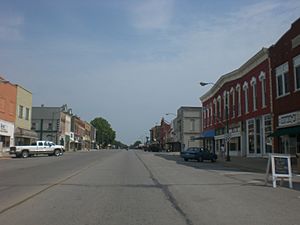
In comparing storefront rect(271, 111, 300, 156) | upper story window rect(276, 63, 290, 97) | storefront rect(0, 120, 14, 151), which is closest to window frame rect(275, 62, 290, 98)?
upper story window rect(276, 63, 290, 97)

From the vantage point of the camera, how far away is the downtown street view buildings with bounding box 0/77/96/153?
57897 mm

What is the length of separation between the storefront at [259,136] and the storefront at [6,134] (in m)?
30.5

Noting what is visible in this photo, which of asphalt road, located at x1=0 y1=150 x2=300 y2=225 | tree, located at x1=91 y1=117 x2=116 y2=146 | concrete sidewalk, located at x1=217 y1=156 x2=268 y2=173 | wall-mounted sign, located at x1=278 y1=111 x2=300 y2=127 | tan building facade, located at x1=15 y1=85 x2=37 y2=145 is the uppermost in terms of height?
tree, located at x1=91 y1=117 x2=116 y2=146

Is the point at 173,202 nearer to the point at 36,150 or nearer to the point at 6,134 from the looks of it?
the point at 36,150

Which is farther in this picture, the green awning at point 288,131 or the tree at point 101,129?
the tree at point 101,129

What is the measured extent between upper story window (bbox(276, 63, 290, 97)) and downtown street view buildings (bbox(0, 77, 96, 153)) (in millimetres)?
33811

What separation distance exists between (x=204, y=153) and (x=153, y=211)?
3574 centimetres

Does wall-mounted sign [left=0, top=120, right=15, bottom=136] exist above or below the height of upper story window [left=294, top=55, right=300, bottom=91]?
below

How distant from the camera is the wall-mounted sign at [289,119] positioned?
1320 inches

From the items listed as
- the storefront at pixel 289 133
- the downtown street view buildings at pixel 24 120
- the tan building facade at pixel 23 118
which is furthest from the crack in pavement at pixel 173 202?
the tan building facade at pixel 23 118

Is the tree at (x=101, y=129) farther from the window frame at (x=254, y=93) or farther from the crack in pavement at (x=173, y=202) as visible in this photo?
the crack in pavement at (x=173, y=202)

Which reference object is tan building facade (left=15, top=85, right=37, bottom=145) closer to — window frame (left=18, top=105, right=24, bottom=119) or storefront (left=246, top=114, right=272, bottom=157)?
window frame (left=18, top=105, right=24, bottom=119)

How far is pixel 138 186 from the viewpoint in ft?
56.1

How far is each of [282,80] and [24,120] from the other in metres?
43.0
